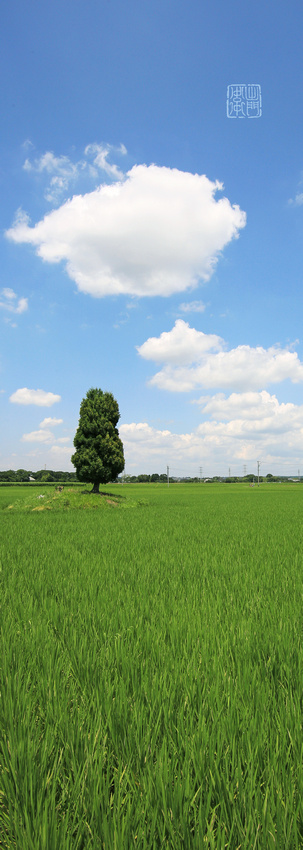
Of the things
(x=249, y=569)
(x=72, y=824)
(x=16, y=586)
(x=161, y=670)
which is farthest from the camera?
(x=249, y=569)

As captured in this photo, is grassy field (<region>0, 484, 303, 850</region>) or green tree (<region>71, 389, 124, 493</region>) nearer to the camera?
grassy field (<region>0, 484, 303, 850</region>)

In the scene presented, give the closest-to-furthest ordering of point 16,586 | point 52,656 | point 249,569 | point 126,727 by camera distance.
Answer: point 126,727
point 52,656
point 16,586
point 249,569

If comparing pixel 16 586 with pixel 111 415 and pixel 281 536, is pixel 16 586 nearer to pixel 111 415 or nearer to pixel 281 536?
pixel 281 536

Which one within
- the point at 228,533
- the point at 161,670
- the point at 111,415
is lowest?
the point at 228,533

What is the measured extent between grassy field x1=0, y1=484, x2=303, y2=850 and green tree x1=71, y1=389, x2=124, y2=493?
24495 mm

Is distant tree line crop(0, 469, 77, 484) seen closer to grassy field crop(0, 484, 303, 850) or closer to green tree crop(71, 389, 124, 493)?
green tree crop(71, 389, 124, 493)

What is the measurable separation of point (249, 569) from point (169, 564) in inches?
47.1

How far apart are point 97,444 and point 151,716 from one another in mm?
27776

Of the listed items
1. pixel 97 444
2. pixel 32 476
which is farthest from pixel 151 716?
pixel 32 476

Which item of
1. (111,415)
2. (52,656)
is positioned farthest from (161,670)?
(111,415)

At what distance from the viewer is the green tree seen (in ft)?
95.3

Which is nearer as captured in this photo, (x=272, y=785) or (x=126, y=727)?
(x=272, y=785)

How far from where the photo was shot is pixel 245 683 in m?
2.21

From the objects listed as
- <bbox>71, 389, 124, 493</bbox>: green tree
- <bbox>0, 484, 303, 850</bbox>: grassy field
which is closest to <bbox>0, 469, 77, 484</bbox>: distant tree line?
<bbox>71, 389, 124, 493</bbox>: green tree
